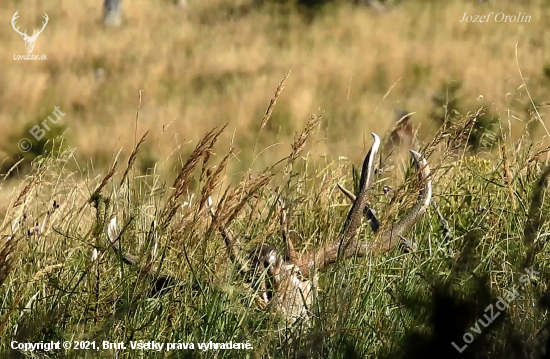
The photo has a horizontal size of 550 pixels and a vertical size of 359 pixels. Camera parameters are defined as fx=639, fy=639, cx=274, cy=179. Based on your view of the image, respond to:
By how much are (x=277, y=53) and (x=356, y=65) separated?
3181 mm

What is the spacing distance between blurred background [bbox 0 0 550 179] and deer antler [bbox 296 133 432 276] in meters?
10.2

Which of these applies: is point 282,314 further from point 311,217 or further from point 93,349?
point 311,217

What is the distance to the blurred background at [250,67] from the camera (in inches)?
653

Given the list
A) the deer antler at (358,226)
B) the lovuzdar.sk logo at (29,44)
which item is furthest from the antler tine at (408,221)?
the lovuzdar.sk logo at (29,44)

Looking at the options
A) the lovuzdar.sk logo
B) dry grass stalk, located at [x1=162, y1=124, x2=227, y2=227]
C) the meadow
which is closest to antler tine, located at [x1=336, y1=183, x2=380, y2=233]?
the meadow

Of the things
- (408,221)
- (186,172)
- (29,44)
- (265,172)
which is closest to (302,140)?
(265,172)

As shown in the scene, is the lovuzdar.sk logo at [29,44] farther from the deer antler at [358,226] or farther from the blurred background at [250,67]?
the deer antler at [358,226]

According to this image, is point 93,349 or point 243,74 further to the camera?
point 243,74

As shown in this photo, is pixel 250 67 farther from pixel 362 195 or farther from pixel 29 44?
pixel 362 195

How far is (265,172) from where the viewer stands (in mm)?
2926

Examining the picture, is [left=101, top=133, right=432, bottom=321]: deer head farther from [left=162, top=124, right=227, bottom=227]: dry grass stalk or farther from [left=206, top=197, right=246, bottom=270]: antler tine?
[left=162, top=124, right=227, bottom=227]: dry grass stalk

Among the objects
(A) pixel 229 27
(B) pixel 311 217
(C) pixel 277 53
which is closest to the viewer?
(B) pixel 311 217

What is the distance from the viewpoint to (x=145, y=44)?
2352 centimetres

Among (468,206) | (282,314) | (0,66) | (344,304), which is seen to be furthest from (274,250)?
(0,66)
